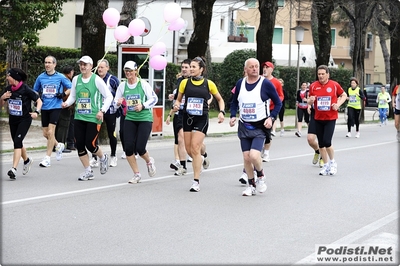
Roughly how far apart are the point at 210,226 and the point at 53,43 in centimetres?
3519

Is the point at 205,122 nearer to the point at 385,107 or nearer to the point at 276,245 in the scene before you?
the point at 276,245

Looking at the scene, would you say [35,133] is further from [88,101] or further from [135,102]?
[135,102]

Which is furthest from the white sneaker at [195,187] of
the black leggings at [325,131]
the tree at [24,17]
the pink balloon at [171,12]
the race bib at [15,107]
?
the tree at [24,17]

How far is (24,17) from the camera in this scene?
2220 cm

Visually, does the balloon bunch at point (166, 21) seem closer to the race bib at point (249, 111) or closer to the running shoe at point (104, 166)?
the running shoe at point (104, 166)

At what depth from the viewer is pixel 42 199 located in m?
10.4

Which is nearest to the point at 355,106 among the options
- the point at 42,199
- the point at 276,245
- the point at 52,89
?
the point at 52,89

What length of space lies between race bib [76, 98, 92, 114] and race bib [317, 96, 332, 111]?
420 centimetres

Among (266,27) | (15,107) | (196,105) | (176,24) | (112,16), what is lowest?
(15,107)

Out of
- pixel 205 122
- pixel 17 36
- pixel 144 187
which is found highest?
pixel 17 36

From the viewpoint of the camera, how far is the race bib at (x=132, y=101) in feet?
38.9

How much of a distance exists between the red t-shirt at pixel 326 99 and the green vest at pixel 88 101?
159 inches

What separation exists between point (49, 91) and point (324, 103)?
495 cm

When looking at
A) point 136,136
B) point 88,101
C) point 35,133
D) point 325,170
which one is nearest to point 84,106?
point 88,101
